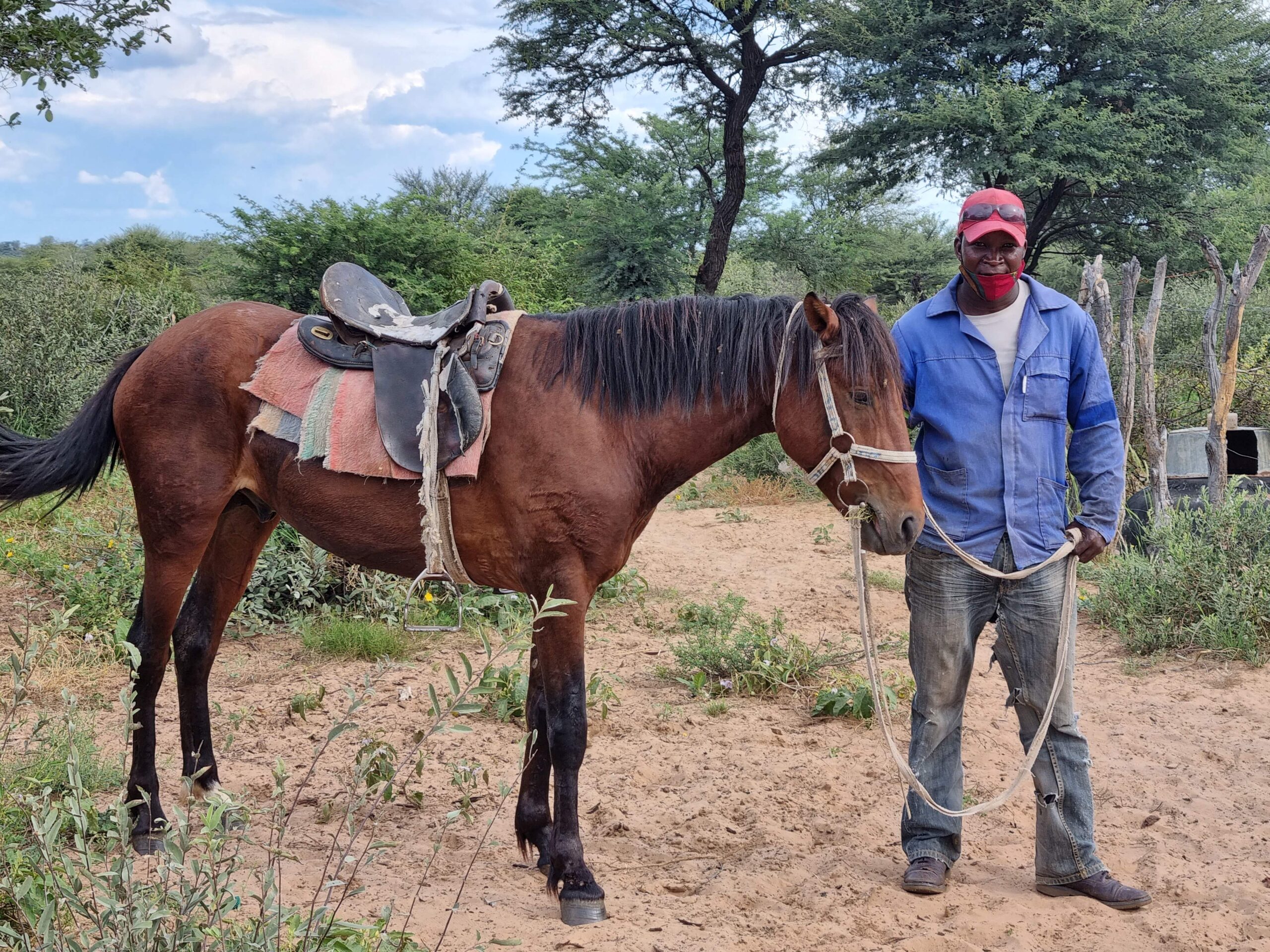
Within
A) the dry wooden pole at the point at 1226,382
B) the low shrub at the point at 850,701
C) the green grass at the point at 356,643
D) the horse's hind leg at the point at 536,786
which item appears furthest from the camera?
the dry wooden pole at the point at 1226,382

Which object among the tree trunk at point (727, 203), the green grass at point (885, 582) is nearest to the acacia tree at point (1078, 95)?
the tree trunk at point (727, 203)

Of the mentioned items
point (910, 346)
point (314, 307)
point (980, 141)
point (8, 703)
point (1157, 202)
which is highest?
point (980, 141)

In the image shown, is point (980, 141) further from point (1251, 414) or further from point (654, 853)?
point (654, 853)

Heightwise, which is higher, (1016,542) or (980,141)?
(980,141)

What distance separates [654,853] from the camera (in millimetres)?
3447

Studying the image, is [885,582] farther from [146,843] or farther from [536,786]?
[146,843]

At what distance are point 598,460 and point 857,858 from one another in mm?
1675

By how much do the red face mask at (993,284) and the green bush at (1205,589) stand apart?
3212 mm

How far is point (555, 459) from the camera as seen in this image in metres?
3.03

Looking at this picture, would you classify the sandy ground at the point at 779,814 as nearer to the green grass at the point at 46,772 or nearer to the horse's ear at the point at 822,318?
the green grass at the point at 46,772

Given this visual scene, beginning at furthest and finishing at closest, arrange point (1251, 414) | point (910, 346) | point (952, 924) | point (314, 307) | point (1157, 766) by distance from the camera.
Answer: point (1251, 414), point (314, 307), point (1157, 766), point (910, 346), point (952, 924)

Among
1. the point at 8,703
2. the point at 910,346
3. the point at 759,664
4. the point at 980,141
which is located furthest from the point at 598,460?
the point at 980,141

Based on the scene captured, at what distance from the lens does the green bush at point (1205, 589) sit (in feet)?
17.3

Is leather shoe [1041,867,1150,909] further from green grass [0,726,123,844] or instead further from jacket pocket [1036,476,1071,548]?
green grass [0,726,123,844]
